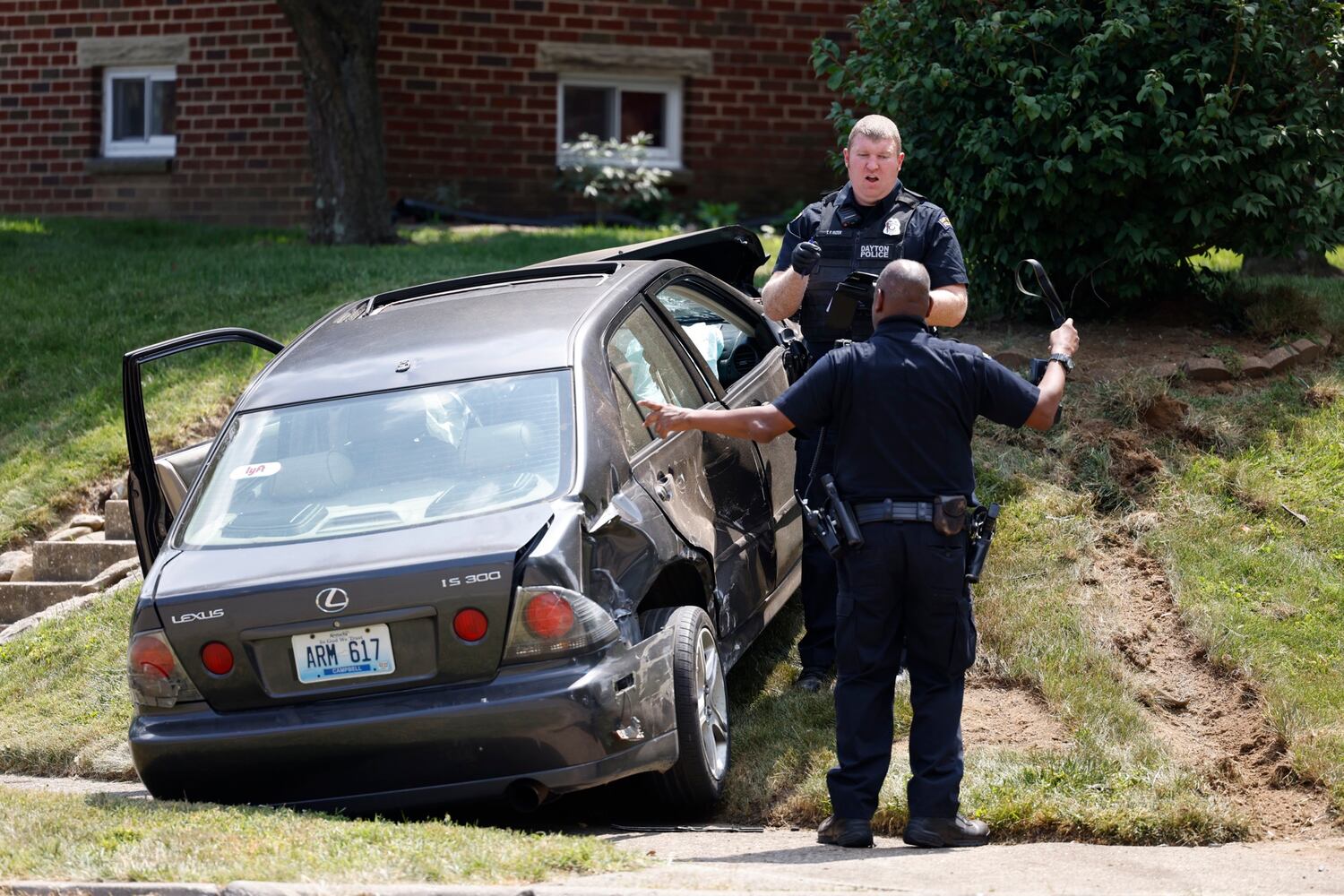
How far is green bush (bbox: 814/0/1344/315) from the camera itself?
7613 mm

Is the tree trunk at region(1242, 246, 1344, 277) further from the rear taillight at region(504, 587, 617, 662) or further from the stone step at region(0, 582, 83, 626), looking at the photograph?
the stone step at region(0, 582, 83, 626)

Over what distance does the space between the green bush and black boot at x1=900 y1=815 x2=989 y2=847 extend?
4.04 meters

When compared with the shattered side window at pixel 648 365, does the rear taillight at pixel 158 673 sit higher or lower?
lower

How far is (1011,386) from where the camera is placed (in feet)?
15.2

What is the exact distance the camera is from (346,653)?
4.38 m

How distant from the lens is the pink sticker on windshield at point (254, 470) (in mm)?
4914

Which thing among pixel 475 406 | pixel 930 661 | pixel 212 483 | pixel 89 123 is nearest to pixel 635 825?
pixel 930 661

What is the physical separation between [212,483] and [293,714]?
986 mm

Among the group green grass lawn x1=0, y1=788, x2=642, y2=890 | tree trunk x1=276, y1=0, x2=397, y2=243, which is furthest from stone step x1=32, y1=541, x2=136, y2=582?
tree trunk x1=276, y1=0, x2=397, y2=243

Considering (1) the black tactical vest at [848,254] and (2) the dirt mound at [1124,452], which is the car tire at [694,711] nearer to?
(1) the black tactical vest at [848,254]

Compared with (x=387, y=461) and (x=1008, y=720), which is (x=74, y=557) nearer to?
(x=387, y=461)

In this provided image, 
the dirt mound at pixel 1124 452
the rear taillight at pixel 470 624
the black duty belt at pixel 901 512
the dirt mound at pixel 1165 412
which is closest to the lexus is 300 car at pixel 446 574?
the rear taillight at pixel 470 624

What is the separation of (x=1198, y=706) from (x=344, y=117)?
369 inches

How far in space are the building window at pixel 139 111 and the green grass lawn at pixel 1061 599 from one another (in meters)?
6.06
